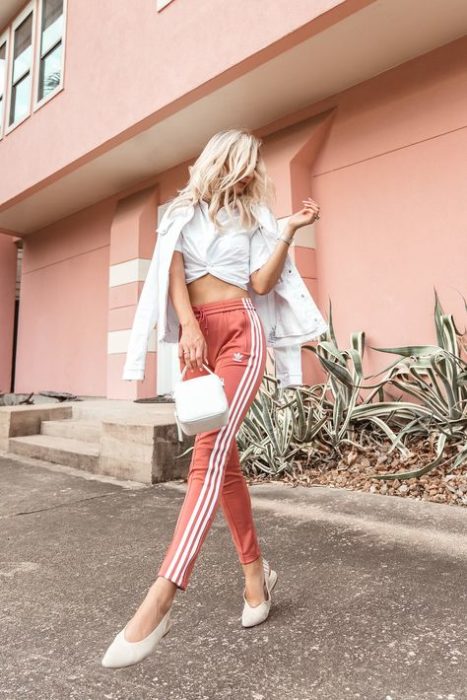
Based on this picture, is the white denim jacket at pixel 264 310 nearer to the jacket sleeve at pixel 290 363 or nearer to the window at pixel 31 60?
the jacket sleeve at pixel 290 363

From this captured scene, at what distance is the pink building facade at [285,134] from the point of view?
4801 mm

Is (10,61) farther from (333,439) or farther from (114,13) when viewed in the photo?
(333,439)

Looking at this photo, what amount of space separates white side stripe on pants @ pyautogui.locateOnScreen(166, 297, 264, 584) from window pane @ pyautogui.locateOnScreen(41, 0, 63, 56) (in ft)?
28.2

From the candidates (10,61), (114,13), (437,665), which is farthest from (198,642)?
(10,61)

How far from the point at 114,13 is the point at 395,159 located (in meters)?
4.28

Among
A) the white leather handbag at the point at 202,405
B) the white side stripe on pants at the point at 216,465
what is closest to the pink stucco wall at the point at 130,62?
the white side stripe on pants at the point at 216,465

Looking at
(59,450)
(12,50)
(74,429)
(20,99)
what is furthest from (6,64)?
(59,450)

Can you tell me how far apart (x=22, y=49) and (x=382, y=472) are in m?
10.0

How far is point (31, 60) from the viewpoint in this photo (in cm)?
917

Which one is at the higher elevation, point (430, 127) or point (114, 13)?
point (114, 13)

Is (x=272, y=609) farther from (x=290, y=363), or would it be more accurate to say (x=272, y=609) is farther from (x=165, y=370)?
(x=165, y=370)

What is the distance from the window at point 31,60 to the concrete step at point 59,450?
17.2 feet

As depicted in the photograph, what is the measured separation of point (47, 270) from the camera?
33.2 feet

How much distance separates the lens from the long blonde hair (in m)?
1.98
